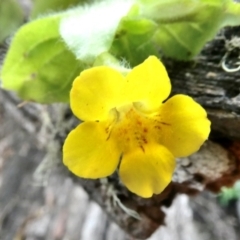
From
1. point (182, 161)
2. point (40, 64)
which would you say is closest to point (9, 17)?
point (40, 64)

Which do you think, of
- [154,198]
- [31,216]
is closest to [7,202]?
[31,216]

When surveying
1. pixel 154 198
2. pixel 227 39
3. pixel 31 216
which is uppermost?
pixel 227 39

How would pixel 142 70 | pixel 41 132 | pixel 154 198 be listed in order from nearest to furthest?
pixel 142 70, pixel 154 198, pixel 41 132

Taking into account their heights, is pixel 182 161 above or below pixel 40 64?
below

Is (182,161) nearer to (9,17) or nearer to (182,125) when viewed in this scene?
(182,125)

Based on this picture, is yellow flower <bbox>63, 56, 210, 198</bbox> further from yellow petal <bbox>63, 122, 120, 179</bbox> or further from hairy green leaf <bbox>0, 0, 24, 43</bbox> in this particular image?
hairy green leaf <bbox>0, 0, 24, 43</bbox>

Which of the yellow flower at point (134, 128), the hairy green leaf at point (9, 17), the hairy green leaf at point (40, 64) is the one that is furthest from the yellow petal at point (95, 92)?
the hairy green leaf at point (9, 17)

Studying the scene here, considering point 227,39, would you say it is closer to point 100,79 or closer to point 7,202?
point 100,79
